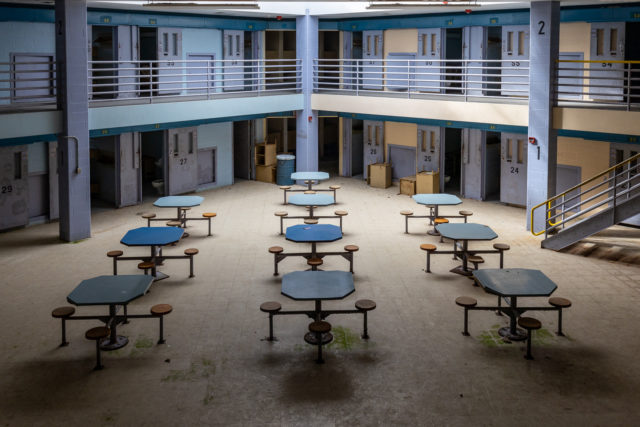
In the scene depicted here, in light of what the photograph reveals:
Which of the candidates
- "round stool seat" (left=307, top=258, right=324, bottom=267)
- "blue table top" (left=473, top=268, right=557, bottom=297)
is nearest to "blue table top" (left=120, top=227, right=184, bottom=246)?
"round stool seat" (left=307, top=258, right=324, bottom=267)

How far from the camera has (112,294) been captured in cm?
1077

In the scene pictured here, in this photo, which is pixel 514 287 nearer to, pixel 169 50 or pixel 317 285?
pixel 317 285

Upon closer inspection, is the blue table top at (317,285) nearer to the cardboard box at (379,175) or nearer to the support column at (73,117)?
the support column at (73,117)

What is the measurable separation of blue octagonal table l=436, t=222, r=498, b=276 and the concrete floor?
340mm

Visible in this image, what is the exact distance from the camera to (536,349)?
10.9m

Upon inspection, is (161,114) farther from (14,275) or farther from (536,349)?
(536,349)

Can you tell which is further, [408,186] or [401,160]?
[401,160]

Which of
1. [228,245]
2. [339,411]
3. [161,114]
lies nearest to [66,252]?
[228,245]

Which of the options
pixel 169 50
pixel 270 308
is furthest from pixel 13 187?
pixel 270 308

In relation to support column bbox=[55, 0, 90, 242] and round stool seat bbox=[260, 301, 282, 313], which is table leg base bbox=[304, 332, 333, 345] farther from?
support column bbox=[55, 0, 90, 242]

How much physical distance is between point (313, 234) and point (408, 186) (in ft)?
28.6

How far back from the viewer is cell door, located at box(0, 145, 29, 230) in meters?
17.7

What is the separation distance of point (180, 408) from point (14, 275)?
→ 7030 millimetres

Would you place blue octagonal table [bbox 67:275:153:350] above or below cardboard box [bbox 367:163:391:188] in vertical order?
below
